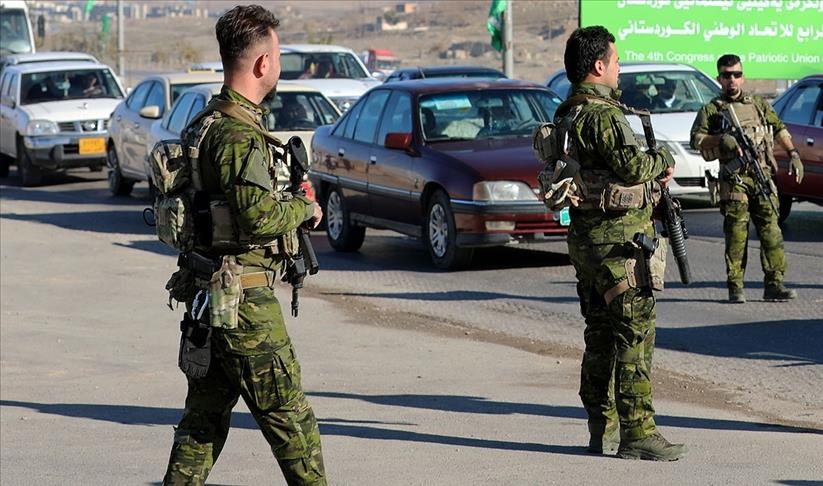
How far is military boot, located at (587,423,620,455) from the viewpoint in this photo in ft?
22.4

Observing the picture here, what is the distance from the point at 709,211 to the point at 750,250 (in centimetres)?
354

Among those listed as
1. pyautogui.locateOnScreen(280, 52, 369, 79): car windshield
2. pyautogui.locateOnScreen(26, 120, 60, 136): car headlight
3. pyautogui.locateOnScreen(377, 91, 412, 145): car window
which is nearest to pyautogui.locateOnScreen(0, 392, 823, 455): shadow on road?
pyautogui.locateOnScreen(377, 91, 412, 145): car window

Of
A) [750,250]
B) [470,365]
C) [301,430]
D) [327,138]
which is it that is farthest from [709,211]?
[301,430]

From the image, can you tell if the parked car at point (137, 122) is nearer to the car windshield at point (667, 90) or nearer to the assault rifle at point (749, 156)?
the car windshield at point (667, 90)

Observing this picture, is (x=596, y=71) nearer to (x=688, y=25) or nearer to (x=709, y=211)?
(x=709, y=211)

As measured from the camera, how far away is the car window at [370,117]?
14461 mm

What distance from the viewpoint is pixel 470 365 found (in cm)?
931

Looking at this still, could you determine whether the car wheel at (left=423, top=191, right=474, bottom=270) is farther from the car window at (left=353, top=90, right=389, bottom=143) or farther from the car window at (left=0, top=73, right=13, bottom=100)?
the car window at (left=0, top=73, right=13, bottom=100)

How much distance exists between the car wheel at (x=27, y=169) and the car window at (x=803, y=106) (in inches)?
455

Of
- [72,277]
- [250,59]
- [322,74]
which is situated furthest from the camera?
[322,74]

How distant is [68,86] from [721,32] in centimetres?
1238

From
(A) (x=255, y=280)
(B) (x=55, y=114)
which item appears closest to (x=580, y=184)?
(A) (x=255, y=280)

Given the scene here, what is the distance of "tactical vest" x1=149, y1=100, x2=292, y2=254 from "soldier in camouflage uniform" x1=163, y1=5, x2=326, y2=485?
0.07 ft

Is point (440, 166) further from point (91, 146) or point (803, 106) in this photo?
point (91, 146)
